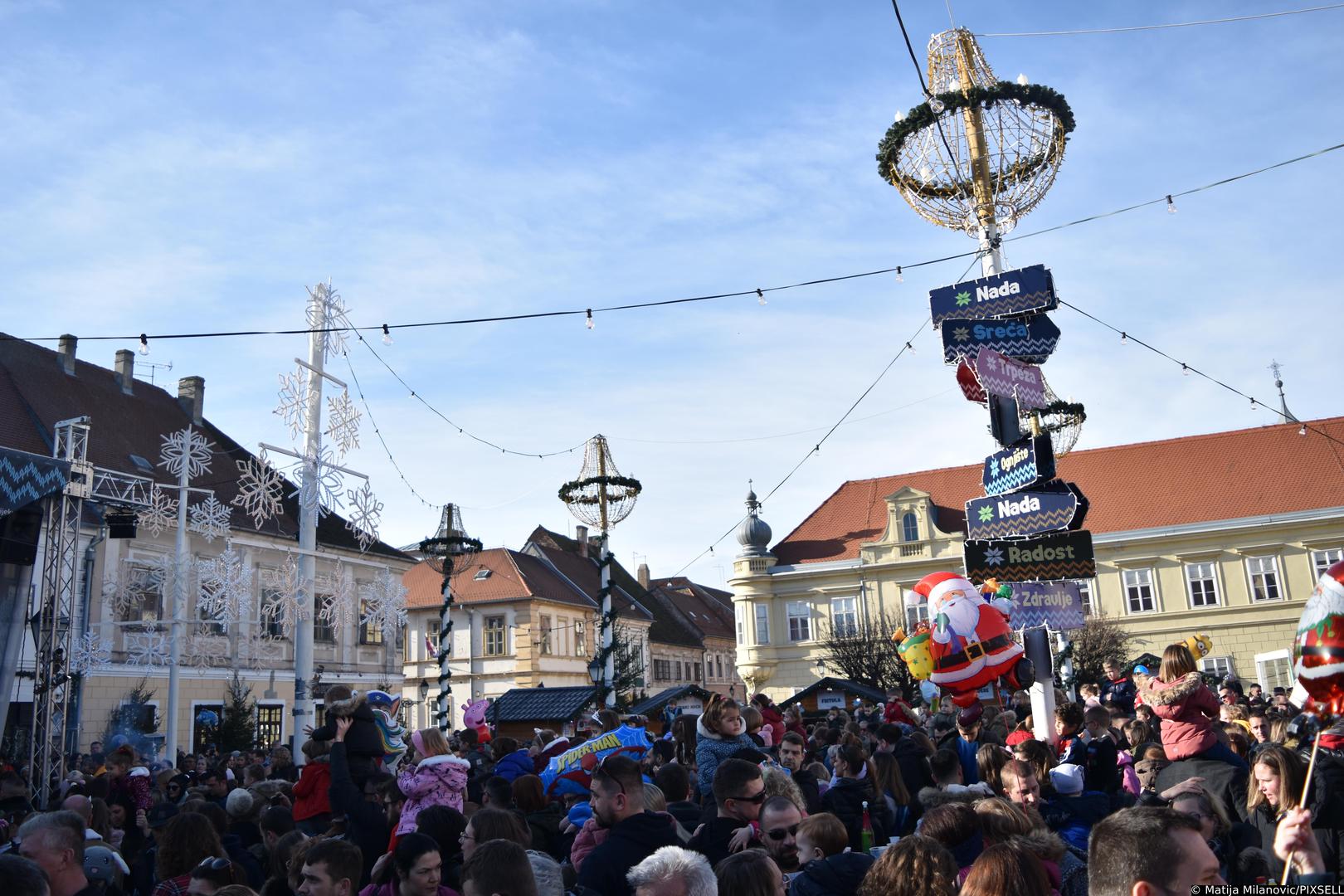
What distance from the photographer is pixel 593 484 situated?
21.4 metres

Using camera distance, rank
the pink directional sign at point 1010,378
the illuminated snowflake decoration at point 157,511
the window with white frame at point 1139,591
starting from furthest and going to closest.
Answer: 1. the window with white frame at point 1139,591
2. the illuminated snowflake decoration at point 157,511
3. the pink directional sign at point 1010,378

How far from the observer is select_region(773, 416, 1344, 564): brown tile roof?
43219mm

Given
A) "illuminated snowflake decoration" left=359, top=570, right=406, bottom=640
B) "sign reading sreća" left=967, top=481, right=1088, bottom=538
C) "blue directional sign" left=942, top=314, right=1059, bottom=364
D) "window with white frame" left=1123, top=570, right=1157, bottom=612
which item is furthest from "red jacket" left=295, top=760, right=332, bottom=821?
"window with white frame" left=1123, top=570, right=1157, bottom=612

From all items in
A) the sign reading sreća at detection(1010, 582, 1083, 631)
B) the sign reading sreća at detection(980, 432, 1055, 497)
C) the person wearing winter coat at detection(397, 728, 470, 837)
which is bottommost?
the person wearing winter coat at detection(397, 728, 470, 837)

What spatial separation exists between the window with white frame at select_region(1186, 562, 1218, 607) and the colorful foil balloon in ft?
142

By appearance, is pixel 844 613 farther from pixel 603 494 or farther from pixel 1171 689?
pixel 1171 689

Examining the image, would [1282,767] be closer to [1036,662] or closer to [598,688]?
[1036,662]

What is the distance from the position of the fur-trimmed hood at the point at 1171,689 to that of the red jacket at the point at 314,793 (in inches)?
222

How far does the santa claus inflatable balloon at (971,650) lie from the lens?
431 inches

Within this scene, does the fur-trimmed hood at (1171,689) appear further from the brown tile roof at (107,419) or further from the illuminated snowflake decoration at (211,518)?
the brown tile roof at (107,419)

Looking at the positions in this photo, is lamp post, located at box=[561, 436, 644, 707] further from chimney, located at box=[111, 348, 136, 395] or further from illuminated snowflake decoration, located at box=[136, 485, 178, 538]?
chimney, located at box=[111, 348, 136, 395]

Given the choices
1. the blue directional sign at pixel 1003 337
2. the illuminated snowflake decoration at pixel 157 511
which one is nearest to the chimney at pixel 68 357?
the illuminated snowflake decoration at pixel 157 511

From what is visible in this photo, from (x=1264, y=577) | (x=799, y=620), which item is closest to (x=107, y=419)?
(x=799, y=620)

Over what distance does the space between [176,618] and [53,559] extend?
4.93 m
